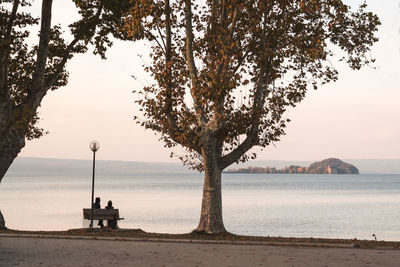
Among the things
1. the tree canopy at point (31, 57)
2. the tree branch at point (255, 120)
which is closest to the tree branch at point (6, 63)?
the tree canopy at point (31, 57)

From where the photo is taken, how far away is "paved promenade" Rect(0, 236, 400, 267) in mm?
13008

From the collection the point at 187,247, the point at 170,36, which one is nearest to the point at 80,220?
the point at 170,36

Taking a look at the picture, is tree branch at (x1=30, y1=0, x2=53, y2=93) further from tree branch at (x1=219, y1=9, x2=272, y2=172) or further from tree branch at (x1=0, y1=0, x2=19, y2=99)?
tree branch at (x1=219, y1=9, x2=272, y2=172)

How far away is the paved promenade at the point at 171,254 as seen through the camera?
42.7 ft

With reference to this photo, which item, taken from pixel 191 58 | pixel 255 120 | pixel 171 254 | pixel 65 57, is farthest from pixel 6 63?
pixel 171 254

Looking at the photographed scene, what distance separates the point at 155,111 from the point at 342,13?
736cm

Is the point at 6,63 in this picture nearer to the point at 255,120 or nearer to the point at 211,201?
the point at 211,201

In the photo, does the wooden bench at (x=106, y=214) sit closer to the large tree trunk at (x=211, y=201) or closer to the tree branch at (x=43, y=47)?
the large tree trunk at (x=211, y=201)

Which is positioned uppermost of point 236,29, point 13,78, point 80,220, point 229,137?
point 236,29

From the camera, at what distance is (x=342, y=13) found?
20578 mm

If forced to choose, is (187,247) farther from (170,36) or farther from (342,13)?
(342,13)

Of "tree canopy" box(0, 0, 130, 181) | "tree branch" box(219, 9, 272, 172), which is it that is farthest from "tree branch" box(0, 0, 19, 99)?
"tree branch" box(219, 9, 272, 172)

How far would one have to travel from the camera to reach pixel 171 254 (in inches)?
570

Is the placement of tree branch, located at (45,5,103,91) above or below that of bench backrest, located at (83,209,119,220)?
above
